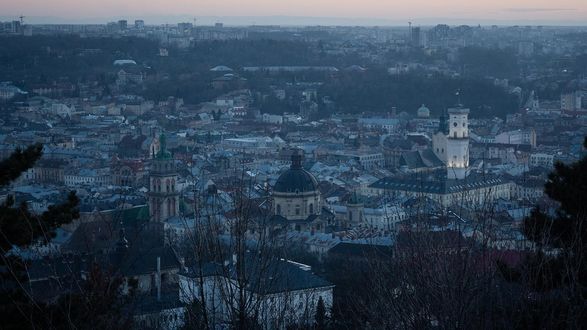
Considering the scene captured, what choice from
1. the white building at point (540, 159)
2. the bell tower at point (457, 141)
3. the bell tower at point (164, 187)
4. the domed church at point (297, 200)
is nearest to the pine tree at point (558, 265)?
the domed church at point (297, 200)

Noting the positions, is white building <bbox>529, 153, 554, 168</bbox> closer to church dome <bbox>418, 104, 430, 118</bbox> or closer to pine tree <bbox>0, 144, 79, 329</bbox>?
church dome <bbox>418, 104, 430, 118</bbox>

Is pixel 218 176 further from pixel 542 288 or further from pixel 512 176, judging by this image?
pixel 542 288

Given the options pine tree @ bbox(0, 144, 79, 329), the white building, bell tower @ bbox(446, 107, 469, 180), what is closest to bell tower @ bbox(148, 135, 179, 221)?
bell tower @ bbox(446, 107, 469, 180)

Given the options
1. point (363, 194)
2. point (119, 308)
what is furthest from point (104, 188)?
point (119, 308)

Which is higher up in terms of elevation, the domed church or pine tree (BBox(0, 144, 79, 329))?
pine tree (BBox(0, 144, 79, 329))

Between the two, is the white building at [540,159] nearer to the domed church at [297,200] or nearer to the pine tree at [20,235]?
the domed church at [297,200]
